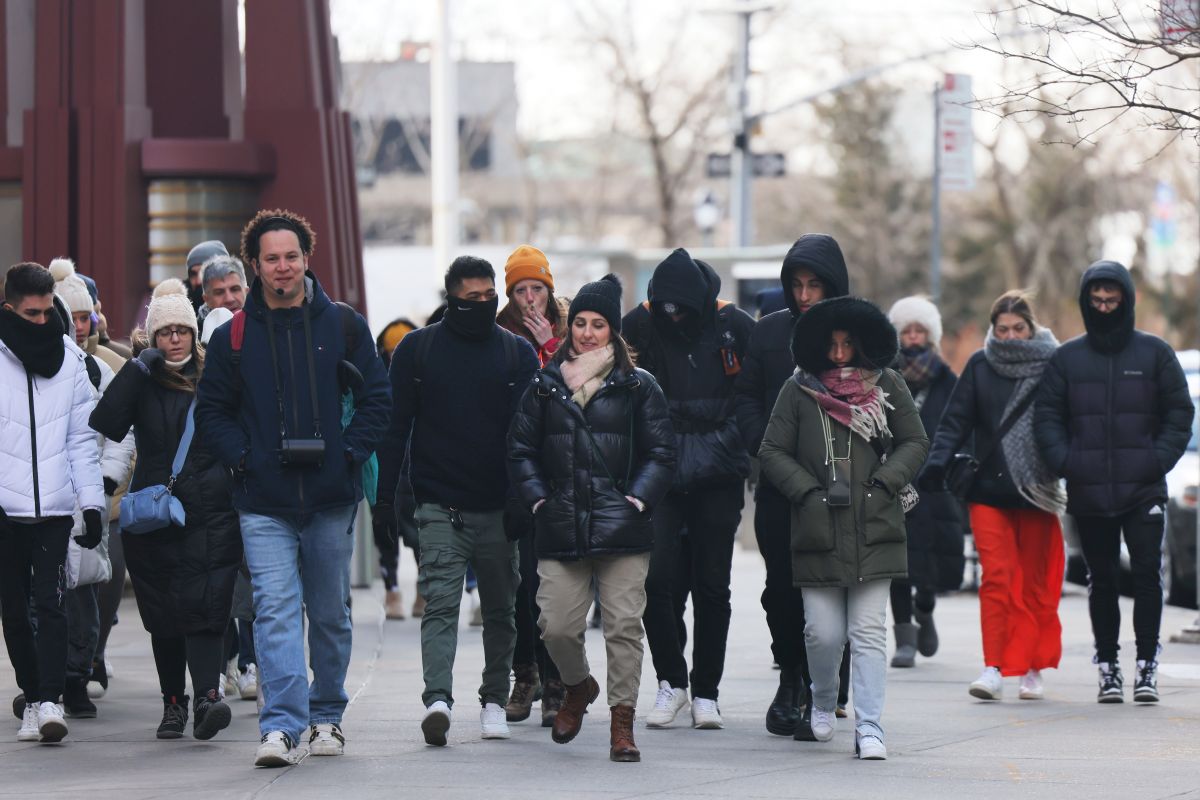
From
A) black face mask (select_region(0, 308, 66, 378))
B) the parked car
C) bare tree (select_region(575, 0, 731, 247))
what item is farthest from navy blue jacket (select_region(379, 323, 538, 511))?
bare tree (select_region(575, 0, 731, 247))

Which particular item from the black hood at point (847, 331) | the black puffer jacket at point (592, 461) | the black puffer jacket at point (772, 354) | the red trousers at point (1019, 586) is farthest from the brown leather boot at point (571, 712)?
the red trousers at point (1019, 586)

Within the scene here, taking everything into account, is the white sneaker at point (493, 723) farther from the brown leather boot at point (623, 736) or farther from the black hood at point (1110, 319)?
the black hood at point (1110, 319)

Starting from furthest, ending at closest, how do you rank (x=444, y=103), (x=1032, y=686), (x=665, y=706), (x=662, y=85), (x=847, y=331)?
(x=662, y=85)
(x=444, y=103)
(x=1032, y=686)
(x=665, y=706)
(x=847, y=331)

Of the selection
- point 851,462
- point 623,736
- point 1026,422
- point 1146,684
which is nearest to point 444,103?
point 1026,422

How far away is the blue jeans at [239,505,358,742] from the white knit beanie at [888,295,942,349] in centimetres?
443

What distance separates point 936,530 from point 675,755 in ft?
13.3

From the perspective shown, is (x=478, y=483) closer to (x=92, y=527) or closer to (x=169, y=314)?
(x=169, y=314)

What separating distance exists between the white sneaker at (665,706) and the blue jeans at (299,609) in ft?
4.80

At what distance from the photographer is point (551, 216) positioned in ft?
291

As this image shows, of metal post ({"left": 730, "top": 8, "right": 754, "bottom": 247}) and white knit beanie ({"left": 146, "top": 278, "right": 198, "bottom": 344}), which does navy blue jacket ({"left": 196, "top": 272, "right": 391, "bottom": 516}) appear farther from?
metal post ({"left": 730, "top": 8, "right": 754, "bottom": 247})

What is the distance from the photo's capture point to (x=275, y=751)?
7.91 m

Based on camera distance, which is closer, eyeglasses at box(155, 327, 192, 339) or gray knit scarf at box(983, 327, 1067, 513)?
eyeglasses at box(155, 327, 192, 339)

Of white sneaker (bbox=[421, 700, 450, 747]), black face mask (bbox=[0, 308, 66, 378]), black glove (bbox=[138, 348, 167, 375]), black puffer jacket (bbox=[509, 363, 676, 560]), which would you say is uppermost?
black face mask (bbox=[0, 308, 66, 378])

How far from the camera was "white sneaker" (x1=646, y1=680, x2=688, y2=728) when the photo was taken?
9.16 metres
